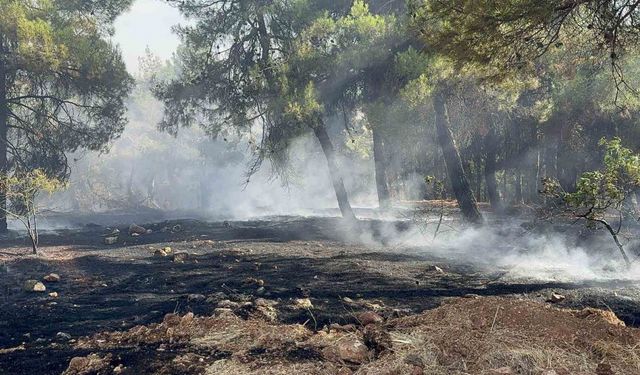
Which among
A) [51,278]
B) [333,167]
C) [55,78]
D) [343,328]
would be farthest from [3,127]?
[343,328]

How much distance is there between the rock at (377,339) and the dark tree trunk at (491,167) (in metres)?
14.9

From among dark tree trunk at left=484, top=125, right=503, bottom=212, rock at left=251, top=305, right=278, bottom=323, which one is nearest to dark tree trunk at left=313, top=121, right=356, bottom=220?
dark tree trunk at left=484, top=125, right=503, bottom=212

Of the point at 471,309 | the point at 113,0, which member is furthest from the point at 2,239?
the point at 471,309

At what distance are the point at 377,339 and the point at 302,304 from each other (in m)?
1.59

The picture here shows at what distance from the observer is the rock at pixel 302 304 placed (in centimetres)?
565

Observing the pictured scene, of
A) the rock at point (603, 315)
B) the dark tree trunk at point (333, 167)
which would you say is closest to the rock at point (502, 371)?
the rock at point (603, 315)

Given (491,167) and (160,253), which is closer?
(160,253)

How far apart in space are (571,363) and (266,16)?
46.4ft

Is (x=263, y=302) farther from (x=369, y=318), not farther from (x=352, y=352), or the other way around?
(x=352, y=352)

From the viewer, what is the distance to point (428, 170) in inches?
988

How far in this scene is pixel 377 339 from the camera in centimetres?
433

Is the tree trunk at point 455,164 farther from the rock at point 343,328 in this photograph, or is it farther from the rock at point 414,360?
the rock at point 414,360

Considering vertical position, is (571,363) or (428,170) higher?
(428,170)

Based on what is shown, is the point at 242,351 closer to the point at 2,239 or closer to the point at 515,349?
the point at 515,349
